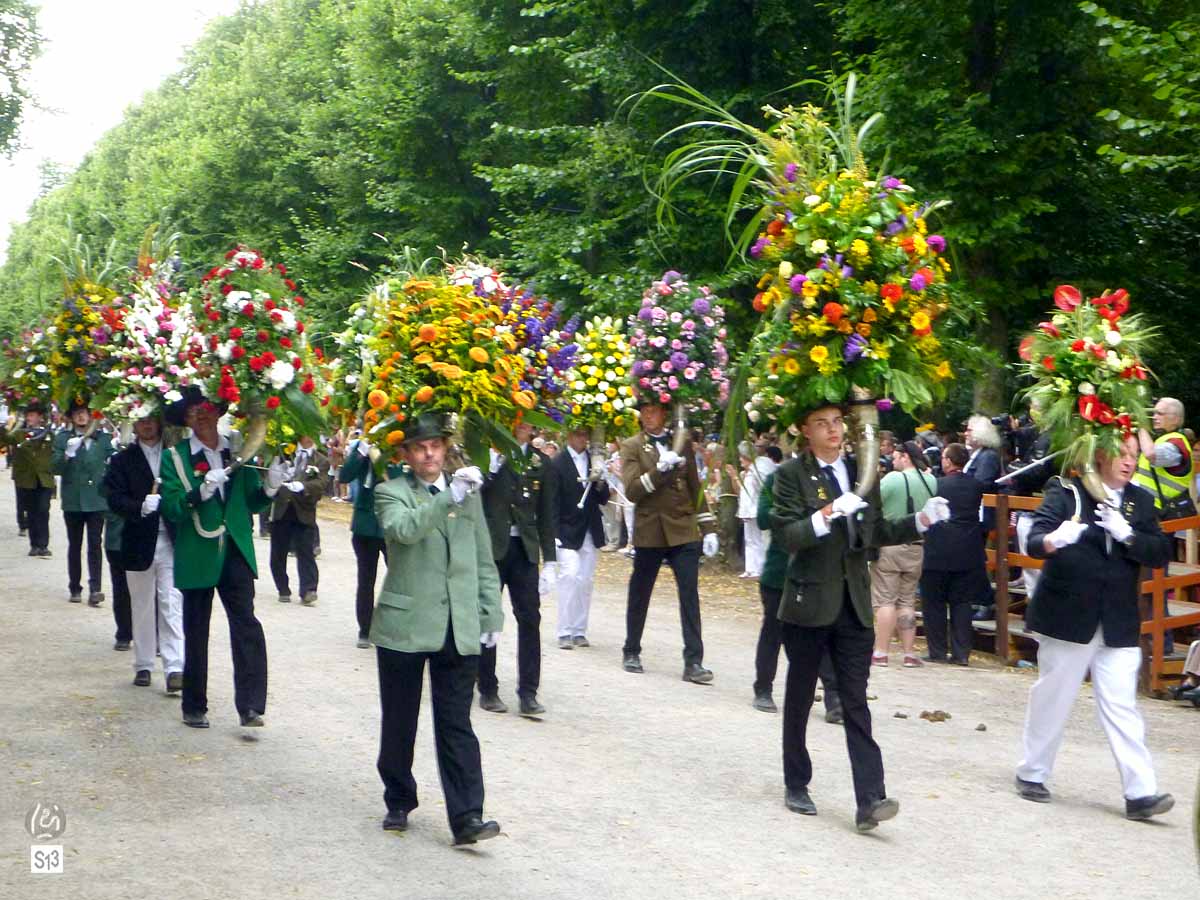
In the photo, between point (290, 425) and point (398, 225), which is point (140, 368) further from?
point (398, 225)

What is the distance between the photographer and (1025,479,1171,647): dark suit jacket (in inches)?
322

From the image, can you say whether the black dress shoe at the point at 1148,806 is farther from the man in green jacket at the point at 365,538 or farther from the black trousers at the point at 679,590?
the man in green jacket at the point at 365,538

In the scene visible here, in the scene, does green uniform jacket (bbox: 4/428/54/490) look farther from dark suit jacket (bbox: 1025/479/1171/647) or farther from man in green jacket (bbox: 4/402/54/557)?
dark suit jacket (bbox: 1025/479/1171/647)

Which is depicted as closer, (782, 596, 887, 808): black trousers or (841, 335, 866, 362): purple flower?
(782, 596, 887, 808): black trousers

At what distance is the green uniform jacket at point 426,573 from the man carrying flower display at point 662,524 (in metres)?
4.61

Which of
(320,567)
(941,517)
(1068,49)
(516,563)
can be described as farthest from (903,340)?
(320,567)

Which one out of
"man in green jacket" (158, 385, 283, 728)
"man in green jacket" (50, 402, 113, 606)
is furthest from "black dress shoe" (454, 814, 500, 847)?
"man in green jacket" (50, 402, 113, 606)

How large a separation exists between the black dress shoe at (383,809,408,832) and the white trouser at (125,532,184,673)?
3789 mm

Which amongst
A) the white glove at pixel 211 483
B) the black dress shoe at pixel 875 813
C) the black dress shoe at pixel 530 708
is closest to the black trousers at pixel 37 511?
the white glove at pixel 211 483

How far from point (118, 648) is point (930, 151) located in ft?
34.1

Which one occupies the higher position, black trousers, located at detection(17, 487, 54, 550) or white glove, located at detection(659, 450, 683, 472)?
white glove, located at detection(659, 450, 683, 472)

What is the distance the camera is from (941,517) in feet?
24.6

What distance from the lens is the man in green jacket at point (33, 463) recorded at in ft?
63.6

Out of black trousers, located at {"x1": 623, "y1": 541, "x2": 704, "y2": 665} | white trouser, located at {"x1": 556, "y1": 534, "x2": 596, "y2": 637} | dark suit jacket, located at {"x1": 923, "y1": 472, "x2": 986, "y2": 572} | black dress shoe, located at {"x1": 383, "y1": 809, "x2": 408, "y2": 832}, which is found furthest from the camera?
white trouser, located at {"x1": 556, "y1": 534, "x2": 596, "y2": 637}
